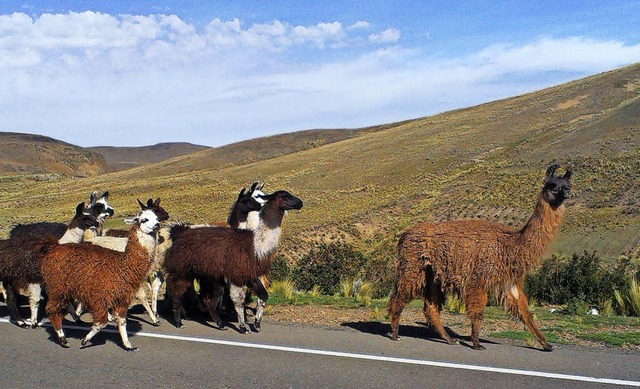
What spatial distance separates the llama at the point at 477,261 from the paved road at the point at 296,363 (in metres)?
0.52

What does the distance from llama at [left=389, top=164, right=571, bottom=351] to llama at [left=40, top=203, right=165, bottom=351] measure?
356 centimetres

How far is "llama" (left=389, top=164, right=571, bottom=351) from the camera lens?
8.46 meters

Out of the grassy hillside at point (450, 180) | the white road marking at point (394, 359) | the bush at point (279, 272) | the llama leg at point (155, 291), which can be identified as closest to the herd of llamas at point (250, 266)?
the llama leg at point (155, 291)

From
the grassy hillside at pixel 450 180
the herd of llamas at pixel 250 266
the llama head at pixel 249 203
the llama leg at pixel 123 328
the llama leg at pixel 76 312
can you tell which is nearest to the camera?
the llama leg at pixel 123 328

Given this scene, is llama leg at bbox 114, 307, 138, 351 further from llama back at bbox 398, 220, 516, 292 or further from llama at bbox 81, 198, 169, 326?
llama back at bbox 398, 220, 516, 292

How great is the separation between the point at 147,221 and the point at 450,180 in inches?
1856

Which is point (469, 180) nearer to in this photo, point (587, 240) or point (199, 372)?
point (587, 240)

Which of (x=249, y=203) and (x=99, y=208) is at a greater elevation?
(x=249, y=203)

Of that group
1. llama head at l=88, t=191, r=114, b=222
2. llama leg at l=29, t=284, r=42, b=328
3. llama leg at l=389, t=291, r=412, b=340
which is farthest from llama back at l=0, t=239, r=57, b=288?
llama leg at l=389, t=291, r=412, b=340

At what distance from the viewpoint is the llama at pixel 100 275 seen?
28.0 feet

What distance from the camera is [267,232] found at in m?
9.99

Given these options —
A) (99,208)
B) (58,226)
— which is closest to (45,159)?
(58,226)

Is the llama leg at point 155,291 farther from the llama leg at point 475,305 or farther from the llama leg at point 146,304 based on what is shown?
the llama leg at point 475,305

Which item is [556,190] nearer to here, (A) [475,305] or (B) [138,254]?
(A) [475,305]
